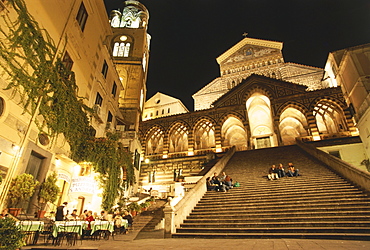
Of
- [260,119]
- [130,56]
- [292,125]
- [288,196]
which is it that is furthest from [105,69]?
[292,125]

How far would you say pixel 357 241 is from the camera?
554cm

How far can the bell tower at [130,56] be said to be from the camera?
24.6 metres

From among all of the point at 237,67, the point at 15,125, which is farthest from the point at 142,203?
the point at 237,67

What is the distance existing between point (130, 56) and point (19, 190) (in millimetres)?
22776

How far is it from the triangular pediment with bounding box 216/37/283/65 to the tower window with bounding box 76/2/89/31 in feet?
90.4

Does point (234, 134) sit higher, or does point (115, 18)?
point (115, 18)

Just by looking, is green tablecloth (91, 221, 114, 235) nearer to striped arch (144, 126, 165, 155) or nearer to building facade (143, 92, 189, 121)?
striped arch (144, 126, 165, 155)

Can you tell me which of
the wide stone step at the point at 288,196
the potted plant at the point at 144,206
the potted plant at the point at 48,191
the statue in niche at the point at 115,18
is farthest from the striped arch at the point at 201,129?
the statue in niche at the point at 115,18

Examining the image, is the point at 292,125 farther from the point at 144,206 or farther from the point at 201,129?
the point at 144,206

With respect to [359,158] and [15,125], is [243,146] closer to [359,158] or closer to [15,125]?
[359,158]

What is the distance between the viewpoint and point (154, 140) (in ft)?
89.7

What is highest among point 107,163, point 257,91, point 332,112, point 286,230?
point 257,91

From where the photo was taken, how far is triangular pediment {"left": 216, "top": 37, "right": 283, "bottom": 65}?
35.0 m

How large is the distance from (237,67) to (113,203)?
3011 cm
